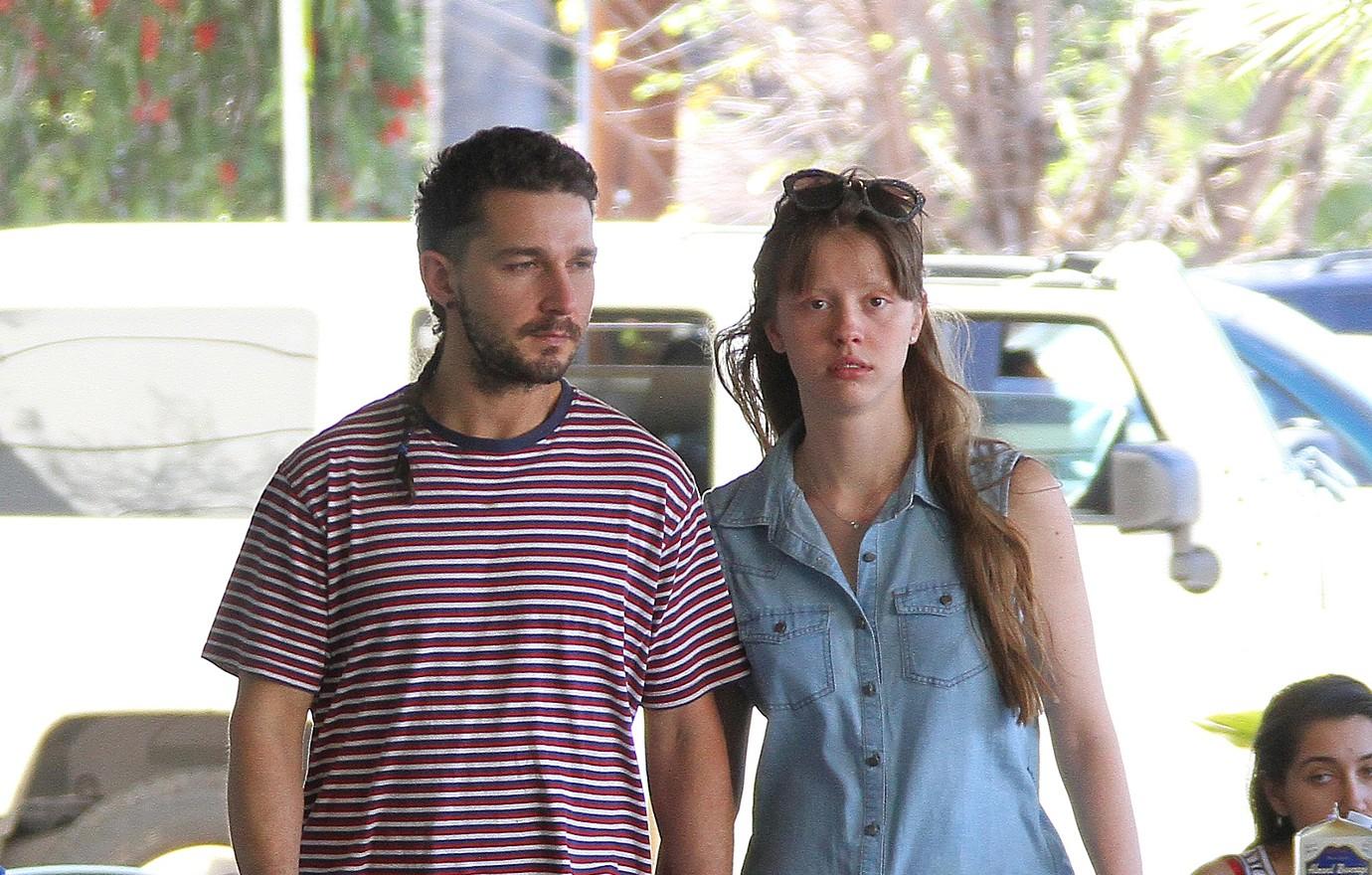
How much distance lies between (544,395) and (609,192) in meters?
3.50

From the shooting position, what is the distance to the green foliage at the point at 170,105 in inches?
191

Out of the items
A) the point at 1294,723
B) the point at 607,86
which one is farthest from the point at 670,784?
the point at 607,86

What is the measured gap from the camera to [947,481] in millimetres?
1807

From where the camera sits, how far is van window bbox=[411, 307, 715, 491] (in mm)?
3291

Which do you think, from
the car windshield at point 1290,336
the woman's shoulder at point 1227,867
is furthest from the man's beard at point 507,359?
the car windshield at point 1290,336

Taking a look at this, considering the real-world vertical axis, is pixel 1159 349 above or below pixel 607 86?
below

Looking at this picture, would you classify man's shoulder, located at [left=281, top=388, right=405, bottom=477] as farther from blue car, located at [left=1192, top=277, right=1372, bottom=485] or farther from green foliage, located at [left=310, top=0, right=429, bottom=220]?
green foliage, located at [left=310, top=0, right=429, bottom=220]

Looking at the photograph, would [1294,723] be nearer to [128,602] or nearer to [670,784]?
[670,784]

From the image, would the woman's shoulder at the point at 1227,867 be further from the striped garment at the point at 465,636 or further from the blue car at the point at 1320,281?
the blue car at the point at 1320,281

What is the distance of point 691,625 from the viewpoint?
178 cm

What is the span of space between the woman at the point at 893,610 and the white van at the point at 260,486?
54.9 inches


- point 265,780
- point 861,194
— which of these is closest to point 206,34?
point 861,194

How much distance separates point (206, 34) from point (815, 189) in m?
3.47

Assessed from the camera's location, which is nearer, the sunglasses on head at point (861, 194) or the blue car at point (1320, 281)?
the sunglasses on head at point (861, 194)
